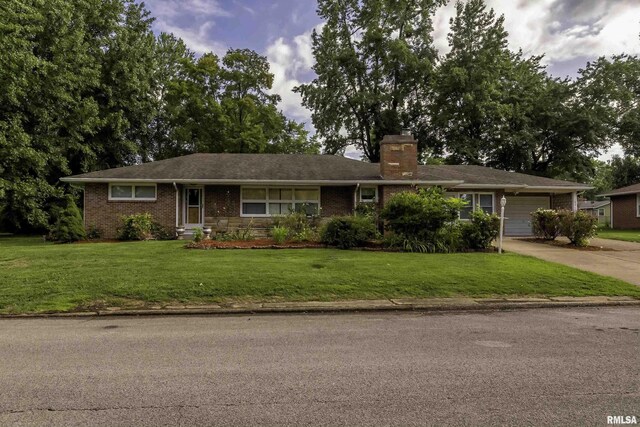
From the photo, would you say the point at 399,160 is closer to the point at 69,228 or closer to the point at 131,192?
the point at 131,192

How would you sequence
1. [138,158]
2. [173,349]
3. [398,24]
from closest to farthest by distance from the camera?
[173,349]
[138,158]
[398,24]

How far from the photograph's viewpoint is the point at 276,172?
1880 cm

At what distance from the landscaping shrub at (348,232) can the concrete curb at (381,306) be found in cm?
592

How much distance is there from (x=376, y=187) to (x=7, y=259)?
13.4m

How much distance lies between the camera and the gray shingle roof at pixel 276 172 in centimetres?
1752

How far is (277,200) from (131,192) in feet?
20.9

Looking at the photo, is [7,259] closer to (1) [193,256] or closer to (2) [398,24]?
(1) [193,256]

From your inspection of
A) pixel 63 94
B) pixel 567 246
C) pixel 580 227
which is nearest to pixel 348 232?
pixel 567 246

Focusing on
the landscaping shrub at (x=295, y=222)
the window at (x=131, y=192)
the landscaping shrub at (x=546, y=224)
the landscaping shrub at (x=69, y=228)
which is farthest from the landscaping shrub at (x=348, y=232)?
the landscaping shrub at (x=69, y=228)

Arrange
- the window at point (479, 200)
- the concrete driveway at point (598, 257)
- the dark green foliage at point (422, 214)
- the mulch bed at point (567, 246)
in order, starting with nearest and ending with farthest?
1. the concrete driveway at point (598, 257)
2. the dark green foliage at point (422, 214)
3. the mulch bed at point (567, 246)
4. the window at point (479, 200)

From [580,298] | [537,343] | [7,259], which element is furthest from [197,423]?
[7,259]

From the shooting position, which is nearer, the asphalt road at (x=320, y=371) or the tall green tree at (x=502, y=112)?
the asphalt road at (x=320, y=371)

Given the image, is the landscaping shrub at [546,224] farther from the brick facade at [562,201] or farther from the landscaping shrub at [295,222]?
the landscaping shrub at [295,222]

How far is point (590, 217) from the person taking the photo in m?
15.0
